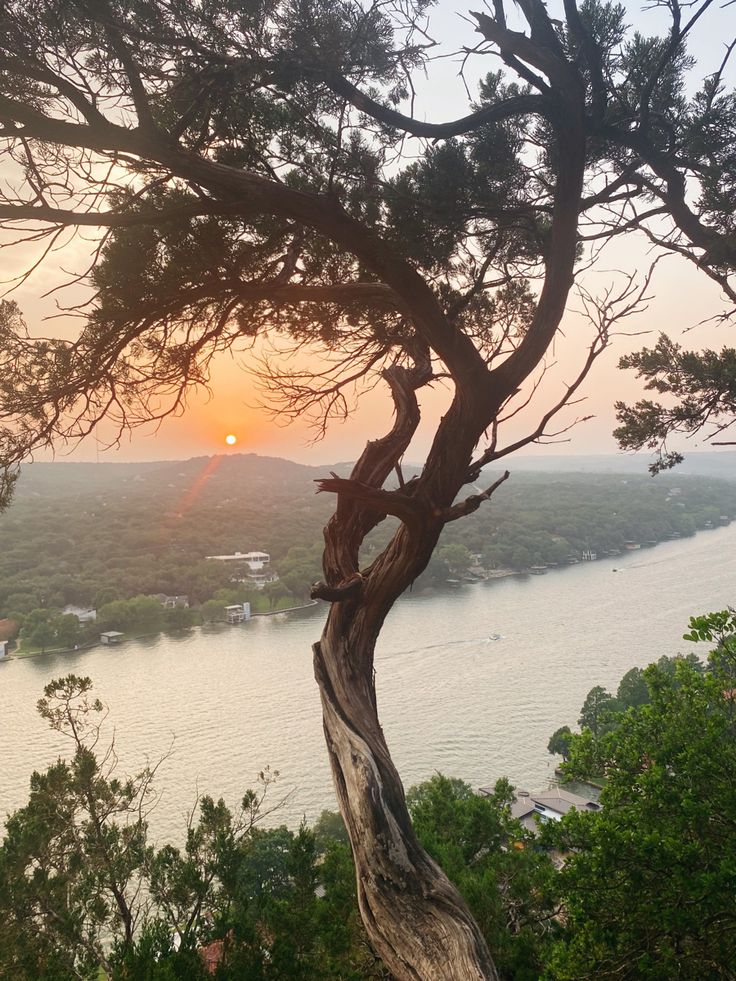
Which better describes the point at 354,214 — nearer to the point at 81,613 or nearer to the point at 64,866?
the point at 64,866

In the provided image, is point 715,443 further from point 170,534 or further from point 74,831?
point 170,534

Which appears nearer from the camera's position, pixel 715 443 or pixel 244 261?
pixel 244 261

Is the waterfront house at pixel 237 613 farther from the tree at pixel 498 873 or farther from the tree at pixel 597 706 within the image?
the tree at pixel 498 873

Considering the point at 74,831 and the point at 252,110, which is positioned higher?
the point at 252,110

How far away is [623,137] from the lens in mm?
2031

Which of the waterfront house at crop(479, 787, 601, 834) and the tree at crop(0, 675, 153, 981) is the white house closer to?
the waterfront house at crop(479, 787, 601, 834)

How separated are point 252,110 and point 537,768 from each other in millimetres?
13741

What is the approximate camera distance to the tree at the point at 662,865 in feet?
7.06

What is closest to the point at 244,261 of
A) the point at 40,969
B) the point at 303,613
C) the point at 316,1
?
the point at 316,1

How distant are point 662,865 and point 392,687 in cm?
1515

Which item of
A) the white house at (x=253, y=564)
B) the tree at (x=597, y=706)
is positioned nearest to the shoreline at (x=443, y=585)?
the white house at (x=253, y=564)

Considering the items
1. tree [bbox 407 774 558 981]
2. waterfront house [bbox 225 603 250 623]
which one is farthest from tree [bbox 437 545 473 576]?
tree [bbox 407 774 558 981]

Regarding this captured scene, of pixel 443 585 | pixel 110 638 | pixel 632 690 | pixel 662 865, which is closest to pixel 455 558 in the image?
pixel 443 585

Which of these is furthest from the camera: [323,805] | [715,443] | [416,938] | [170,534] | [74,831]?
[170,534]
